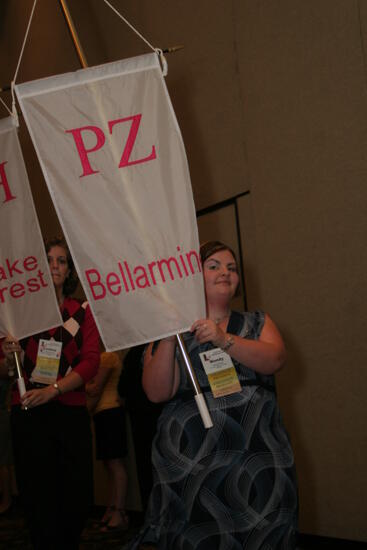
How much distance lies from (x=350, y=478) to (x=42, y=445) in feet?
5.57

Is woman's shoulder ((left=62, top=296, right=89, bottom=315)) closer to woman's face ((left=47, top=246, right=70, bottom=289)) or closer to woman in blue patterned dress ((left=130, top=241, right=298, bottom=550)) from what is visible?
woman's face ((left=47, top=246, right=70, bottom=289))

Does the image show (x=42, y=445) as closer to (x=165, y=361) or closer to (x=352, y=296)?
Answer: (x=165, y=361)

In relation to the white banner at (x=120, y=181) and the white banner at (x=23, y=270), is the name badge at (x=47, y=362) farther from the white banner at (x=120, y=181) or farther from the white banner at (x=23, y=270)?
the white banner at (x=120, y=181)

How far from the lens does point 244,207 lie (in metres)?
4.41

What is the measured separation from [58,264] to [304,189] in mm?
1503

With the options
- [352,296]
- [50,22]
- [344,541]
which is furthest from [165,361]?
[50,22]

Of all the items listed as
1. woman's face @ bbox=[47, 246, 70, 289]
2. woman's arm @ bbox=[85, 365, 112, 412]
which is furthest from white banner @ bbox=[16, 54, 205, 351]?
woman's arm @ bbox=[85, 365, 112, 412]

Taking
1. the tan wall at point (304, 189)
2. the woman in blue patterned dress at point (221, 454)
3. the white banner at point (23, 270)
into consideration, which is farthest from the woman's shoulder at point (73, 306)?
the tan wall at point (304, 189)

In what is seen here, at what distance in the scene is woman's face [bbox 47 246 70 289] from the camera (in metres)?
3.29

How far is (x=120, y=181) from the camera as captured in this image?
7.60 feet

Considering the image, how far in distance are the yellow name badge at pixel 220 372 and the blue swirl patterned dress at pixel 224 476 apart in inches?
2.4

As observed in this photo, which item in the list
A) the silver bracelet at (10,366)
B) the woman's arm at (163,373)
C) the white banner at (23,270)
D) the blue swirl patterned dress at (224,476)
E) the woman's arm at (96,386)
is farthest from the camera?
the woman's arm at (96,386)

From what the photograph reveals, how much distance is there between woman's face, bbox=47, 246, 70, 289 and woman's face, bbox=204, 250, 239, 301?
3.23 feet

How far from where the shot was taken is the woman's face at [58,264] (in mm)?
3291
